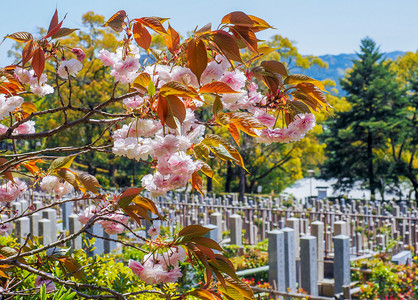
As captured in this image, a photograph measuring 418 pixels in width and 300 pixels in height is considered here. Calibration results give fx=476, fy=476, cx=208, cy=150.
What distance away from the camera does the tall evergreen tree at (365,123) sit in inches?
827

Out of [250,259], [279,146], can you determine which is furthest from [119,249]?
[279,146]

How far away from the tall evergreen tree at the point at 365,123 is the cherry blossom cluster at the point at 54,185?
19.8 meters

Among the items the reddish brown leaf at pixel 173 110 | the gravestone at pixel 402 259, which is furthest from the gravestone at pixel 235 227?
the reddish brown leaf at pixel 173 110

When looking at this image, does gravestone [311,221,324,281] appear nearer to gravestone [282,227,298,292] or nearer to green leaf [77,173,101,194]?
gravestone [282,227,298,292]

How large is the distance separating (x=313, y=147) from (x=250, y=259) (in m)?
15.9

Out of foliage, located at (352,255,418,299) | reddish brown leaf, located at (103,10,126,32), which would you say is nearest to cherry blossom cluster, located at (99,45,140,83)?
reddish brown leaf, located at (103,10,126,32)

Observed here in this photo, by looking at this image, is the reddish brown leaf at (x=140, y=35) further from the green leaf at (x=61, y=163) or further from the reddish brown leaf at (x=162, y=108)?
the green leaf at (x=61, y=163)

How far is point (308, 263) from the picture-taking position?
13.7ft

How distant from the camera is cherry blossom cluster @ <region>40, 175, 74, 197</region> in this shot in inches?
80.4

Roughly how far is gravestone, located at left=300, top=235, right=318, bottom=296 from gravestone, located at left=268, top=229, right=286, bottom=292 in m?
0.18

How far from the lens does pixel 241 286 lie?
1.76m

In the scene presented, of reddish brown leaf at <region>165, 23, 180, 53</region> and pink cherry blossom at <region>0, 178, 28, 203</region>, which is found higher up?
reddish brown leaf at <region>165, 23, 180, 53</region>

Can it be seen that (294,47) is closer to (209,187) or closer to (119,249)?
(209,187)

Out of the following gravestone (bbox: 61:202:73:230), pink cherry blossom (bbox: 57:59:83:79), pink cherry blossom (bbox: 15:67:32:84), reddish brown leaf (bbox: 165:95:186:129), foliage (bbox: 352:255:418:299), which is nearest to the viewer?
→ reddish brown leaf (bbox: 165:95:186:129)
